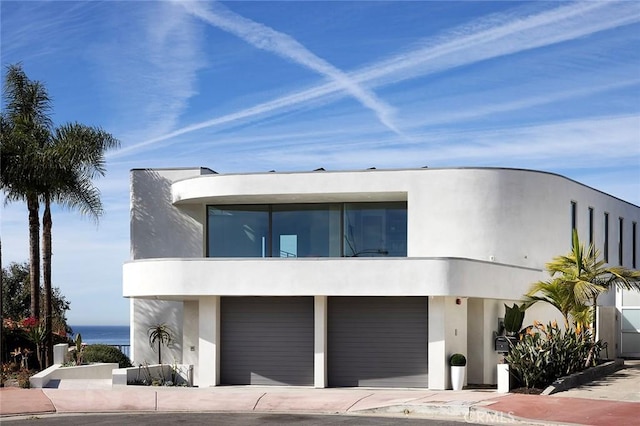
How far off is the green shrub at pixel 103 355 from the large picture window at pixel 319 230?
199 inches

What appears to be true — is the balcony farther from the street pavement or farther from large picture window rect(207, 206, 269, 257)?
large picture window rect(207, 206, 269, 257)

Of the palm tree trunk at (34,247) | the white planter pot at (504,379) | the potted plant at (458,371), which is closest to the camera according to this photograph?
the white planter pot at (504,379)

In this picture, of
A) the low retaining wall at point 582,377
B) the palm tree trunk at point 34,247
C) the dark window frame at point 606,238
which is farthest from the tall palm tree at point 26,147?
the dark window frame at point 606,238

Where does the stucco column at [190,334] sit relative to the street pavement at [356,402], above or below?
above

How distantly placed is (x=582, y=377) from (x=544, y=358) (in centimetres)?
176

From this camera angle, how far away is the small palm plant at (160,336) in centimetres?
3113

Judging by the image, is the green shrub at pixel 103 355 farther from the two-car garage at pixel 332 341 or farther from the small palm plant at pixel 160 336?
the two-car garage at pixel 332 341

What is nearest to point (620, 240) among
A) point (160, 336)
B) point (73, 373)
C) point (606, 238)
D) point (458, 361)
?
point (606, 238)

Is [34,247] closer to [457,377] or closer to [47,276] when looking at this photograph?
[47,276]

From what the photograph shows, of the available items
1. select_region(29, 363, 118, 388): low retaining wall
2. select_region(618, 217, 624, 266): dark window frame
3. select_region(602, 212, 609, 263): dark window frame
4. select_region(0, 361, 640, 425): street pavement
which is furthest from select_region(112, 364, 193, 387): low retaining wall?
select_region(618, 217, 624, 266): dark window frame

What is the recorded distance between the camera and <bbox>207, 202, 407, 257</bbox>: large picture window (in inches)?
1170

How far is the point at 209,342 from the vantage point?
27.8m

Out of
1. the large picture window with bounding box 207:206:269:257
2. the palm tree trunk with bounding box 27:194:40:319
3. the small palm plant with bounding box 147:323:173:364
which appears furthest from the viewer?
the palm tree trunk with bounding box 27:194:40:319

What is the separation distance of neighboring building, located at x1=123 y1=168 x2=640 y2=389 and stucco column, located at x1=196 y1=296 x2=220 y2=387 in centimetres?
5
